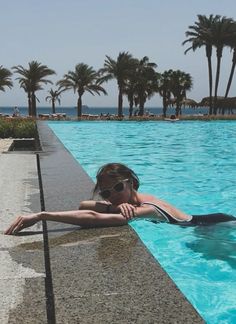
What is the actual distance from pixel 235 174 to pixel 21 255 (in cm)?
886

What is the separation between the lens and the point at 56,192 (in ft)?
18.4

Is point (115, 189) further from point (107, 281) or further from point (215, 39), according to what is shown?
point (215, 39)

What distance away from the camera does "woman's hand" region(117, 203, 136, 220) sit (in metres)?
4.13

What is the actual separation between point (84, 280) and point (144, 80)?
5431 cm

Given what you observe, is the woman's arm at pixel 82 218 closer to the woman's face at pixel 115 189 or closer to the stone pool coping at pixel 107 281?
the stone pool coping at pixel 107 281

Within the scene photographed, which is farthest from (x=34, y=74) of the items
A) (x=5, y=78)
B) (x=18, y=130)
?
(x=18, y=130)

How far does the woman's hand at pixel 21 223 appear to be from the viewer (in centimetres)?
396

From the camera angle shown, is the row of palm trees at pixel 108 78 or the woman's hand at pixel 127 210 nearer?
the woman's hand at pixel 127 210

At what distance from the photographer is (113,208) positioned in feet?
14.3

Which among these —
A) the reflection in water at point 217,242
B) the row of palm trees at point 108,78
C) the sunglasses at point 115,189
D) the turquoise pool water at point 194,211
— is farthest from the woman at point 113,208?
the row of palm trees at point 108,78

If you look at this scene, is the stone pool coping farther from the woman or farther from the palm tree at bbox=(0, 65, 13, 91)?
the palm tree at bbox=(0, 65, 13, 91)

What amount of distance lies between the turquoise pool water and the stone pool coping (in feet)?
2.44

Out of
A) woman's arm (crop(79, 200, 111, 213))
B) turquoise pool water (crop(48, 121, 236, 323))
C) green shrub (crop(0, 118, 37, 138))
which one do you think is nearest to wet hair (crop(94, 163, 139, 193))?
woman's arm (crop(79, 200, 111, 213))

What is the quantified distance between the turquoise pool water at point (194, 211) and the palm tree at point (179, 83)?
43.2m
